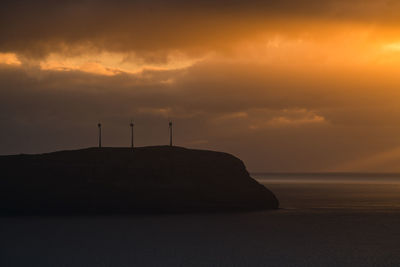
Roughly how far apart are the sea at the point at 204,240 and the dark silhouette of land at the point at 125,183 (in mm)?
4747

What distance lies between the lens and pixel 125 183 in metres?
110

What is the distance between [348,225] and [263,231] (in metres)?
16.1

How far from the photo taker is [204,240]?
73500 mm

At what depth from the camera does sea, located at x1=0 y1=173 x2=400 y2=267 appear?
195ft

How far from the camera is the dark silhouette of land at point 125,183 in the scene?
10775cm

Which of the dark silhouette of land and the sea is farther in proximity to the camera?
the dark silhouette of land

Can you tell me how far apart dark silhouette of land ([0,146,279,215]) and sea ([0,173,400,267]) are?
475 centimetres

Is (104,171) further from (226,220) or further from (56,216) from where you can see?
(226,220)

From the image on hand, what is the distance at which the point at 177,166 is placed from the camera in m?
113

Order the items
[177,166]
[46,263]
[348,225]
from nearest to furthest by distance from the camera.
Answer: [46,263] < [348,225] < [177,166]

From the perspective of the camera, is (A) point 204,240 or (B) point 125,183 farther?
(B) point 125,183

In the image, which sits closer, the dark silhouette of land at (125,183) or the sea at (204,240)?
the sea at (204,240)

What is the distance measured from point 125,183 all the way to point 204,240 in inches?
1518

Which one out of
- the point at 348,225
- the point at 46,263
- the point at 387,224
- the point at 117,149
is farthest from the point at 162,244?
the point at 117,149
